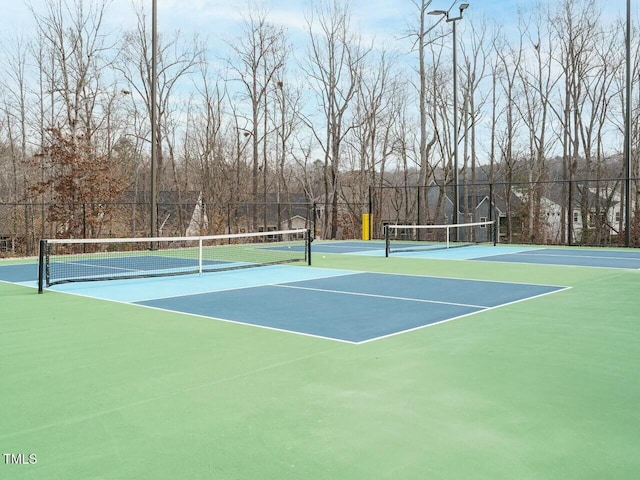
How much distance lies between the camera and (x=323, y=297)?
8.76 metres

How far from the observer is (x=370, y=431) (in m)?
3.45

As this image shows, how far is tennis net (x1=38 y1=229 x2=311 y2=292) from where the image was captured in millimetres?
10969

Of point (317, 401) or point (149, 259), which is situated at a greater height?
point (149, 259)

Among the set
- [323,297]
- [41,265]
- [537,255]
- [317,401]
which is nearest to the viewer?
[317,401]

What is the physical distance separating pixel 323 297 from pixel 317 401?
15.6ft

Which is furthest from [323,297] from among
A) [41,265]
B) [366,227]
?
[366,227]

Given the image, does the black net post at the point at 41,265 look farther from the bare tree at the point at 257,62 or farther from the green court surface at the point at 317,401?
the bare tree at the point at 257,62

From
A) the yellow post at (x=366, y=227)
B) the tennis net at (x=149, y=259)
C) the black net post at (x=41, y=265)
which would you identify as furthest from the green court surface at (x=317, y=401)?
the yellow post at (x=366, y=227)

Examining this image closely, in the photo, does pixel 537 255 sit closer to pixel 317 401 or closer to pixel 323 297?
pixel 323 297

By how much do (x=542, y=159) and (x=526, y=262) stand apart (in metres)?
20.2

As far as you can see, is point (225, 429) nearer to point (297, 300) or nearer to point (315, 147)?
point (297, 300)

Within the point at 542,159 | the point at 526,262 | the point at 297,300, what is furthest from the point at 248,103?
the point at 297,300

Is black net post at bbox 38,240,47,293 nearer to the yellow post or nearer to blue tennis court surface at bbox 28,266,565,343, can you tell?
blue tennis court surface at bbox 28,266,565,343

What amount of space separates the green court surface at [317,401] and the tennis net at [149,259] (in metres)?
4.16
